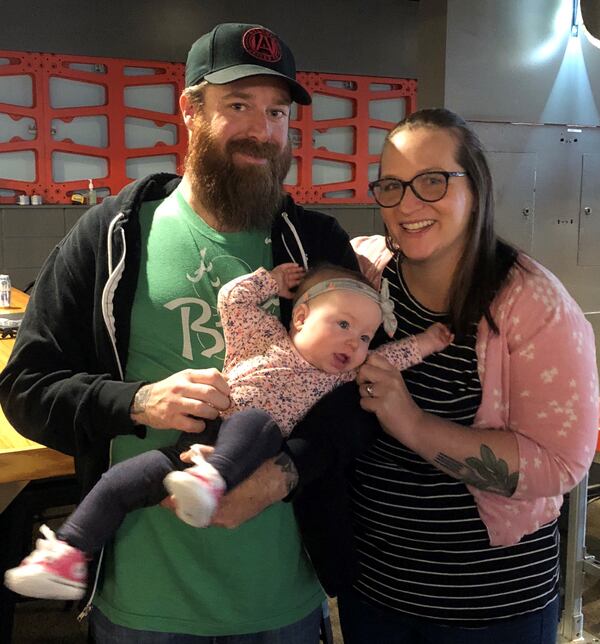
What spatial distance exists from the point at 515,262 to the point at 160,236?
756mm

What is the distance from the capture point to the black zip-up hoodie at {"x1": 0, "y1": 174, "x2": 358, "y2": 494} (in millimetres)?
1352

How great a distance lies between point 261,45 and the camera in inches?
59.9

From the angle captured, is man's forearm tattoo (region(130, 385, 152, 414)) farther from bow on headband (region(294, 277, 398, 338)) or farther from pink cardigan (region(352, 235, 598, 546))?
pink cardigan (region(352, 235, 598, 546))

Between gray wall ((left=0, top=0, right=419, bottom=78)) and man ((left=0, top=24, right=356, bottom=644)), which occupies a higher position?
gray wall ((left=0, top=0, right=419, bottom=78))

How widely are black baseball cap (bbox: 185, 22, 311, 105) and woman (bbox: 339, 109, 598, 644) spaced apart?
29 centimetres

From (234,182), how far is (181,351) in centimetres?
37

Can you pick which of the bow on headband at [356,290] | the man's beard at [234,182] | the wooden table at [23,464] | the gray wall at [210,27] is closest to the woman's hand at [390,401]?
the bow on headband at [356,290]

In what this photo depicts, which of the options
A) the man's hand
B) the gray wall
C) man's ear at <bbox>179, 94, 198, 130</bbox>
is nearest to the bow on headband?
the man's hand

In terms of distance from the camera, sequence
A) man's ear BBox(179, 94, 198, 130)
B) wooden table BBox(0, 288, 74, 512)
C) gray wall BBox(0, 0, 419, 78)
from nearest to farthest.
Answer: man's ear BBox(179, 94, 198, 130)
wooden table BBox(0, 288, 74, 512)
gray wall BBox(0, 0, 419, 78)

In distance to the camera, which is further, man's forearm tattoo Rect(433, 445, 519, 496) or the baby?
man's forearm tattoo Rect(433, 445, 519, 496)

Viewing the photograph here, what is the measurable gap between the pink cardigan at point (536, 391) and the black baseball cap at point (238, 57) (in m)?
0.68

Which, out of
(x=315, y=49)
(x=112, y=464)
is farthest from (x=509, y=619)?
(x=315, y=49)

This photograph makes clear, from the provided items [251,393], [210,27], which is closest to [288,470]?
[251,393]

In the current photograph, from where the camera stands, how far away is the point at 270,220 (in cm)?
157
